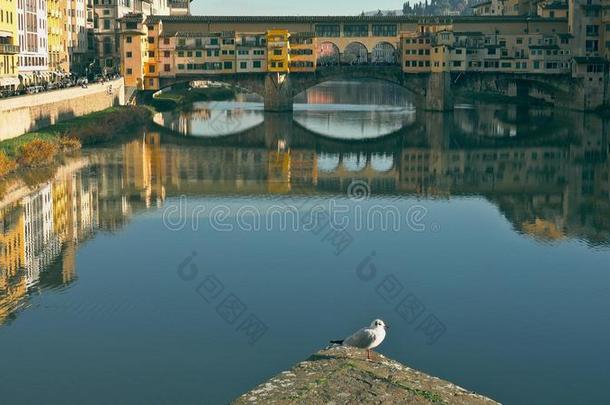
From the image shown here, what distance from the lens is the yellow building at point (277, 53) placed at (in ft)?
294

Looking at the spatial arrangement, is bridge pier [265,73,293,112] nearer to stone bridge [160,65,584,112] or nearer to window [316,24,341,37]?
stone bridge [160,65,584,112]

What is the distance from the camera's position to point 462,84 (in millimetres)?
92875

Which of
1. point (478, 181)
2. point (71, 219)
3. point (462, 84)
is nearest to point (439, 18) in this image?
point (462, 84)

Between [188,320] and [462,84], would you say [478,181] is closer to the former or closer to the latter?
[188,320]

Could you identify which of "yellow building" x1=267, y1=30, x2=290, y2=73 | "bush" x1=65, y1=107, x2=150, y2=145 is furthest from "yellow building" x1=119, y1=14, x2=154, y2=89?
"yellow building" x1=267, y1=30, x2=290, y2=73

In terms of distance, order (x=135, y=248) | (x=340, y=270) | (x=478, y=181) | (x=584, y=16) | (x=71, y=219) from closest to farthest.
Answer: (x=340, y=270)
(x=135, y=248)
(x=71, y=219)
(x=478, y=181)
(x=584, y=16)

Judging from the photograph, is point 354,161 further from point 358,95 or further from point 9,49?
point 358,95

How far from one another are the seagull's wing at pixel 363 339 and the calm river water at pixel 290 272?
2777 mm

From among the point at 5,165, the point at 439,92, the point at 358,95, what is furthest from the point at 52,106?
the point at 358,95

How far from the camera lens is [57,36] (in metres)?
92.1

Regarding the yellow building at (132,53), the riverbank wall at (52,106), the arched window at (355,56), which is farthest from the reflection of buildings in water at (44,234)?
the arched window at (355,56)

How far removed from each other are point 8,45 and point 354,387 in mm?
55528

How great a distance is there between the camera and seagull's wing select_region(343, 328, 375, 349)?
1827 centimetres

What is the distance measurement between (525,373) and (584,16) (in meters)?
74.3
